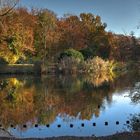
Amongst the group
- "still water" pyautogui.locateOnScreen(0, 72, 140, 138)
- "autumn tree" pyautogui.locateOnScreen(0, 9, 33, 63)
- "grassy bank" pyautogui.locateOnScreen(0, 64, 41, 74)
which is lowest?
"still water" pyautogui.locateOnScreen(0, 72, 140, 138)

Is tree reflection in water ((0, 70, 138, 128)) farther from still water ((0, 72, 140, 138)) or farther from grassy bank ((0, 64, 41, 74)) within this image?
grassy bank ((0, 64, 41, 74))

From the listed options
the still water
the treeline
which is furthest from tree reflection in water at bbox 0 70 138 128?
the treeline

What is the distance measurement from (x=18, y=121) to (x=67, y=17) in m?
44.0

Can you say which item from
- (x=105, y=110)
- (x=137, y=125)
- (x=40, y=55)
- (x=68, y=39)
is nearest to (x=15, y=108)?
(x=105, y=110)

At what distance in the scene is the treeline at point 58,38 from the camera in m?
41.2

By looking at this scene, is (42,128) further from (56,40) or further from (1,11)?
(56,40)

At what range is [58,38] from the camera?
48.5 metres

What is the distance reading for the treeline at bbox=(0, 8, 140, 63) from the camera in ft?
135

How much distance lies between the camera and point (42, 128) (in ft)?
38.1

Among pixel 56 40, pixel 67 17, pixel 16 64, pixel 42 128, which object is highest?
pixel 67 17

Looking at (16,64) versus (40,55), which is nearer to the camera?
(16,64)

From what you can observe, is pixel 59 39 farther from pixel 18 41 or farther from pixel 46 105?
pixel 46 105

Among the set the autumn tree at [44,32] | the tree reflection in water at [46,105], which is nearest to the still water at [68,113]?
the tree reflection in water at [46,105]

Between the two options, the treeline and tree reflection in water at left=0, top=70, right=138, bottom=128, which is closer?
tree reflection in water at left=0, top=70, right=138, bottom=128
